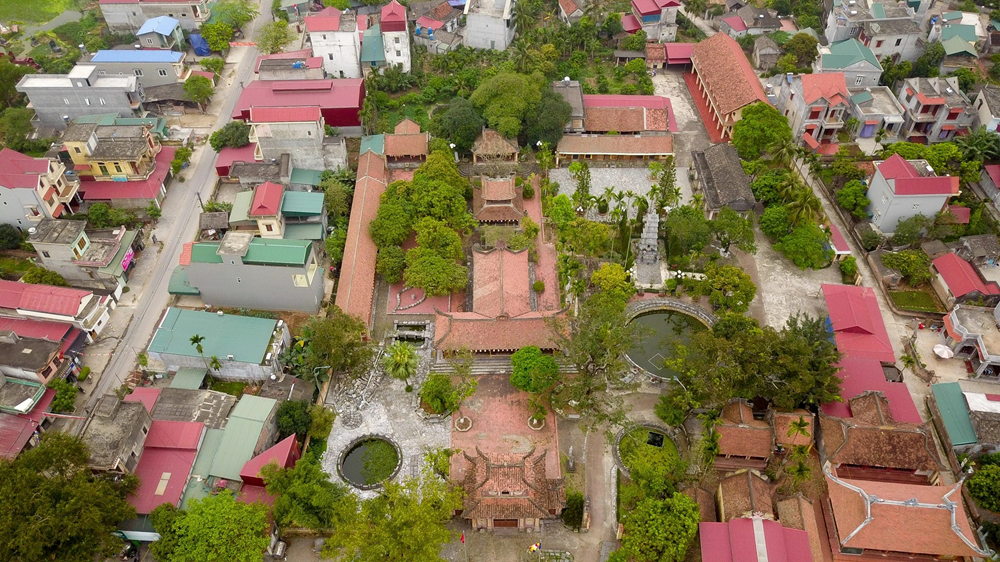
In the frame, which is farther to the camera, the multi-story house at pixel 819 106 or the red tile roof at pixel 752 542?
the multi-story house at pixel 819 106

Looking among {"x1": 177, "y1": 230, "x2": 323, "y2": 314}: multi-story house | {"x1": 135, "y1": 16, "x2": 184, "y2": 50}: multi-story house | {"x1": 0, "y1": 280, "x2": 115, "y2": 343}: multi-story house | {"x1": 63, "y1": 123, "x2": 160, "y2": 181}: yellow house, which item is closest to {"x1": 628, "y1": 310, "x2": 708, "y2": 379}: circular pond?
{"x1": 177, "y1": 230, "x2": 323, "y2": 314}: multi-story house

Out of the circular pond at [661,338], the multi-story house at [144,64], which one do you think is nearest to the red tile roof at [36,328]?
the multi-story house at [144,64]

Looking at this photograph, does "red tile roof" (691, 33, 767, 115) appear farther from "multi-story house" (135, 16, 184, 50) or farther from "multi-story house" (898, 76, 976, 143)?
"multi-story house" (135, 16, 184, 50)

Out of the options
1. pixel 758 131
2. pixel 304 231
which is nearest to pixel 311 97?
pixel 304 231

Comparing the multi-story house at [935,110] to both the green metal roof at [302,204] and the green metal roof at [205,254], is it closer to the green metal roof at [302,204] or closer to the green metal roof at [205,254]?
the green metal roof at [302,204]

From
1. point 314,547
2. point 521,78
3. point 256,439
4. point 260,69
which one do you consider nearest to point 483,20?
point 521,78

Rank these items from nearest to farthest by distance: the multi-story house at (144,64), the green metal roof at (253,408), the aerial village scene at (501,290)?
the aerial village scene at (501,290) < the green metal roof at (253,408) < the multi-story house at (144,64)

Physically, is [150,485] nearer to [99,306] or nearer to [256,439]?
[256,439]
